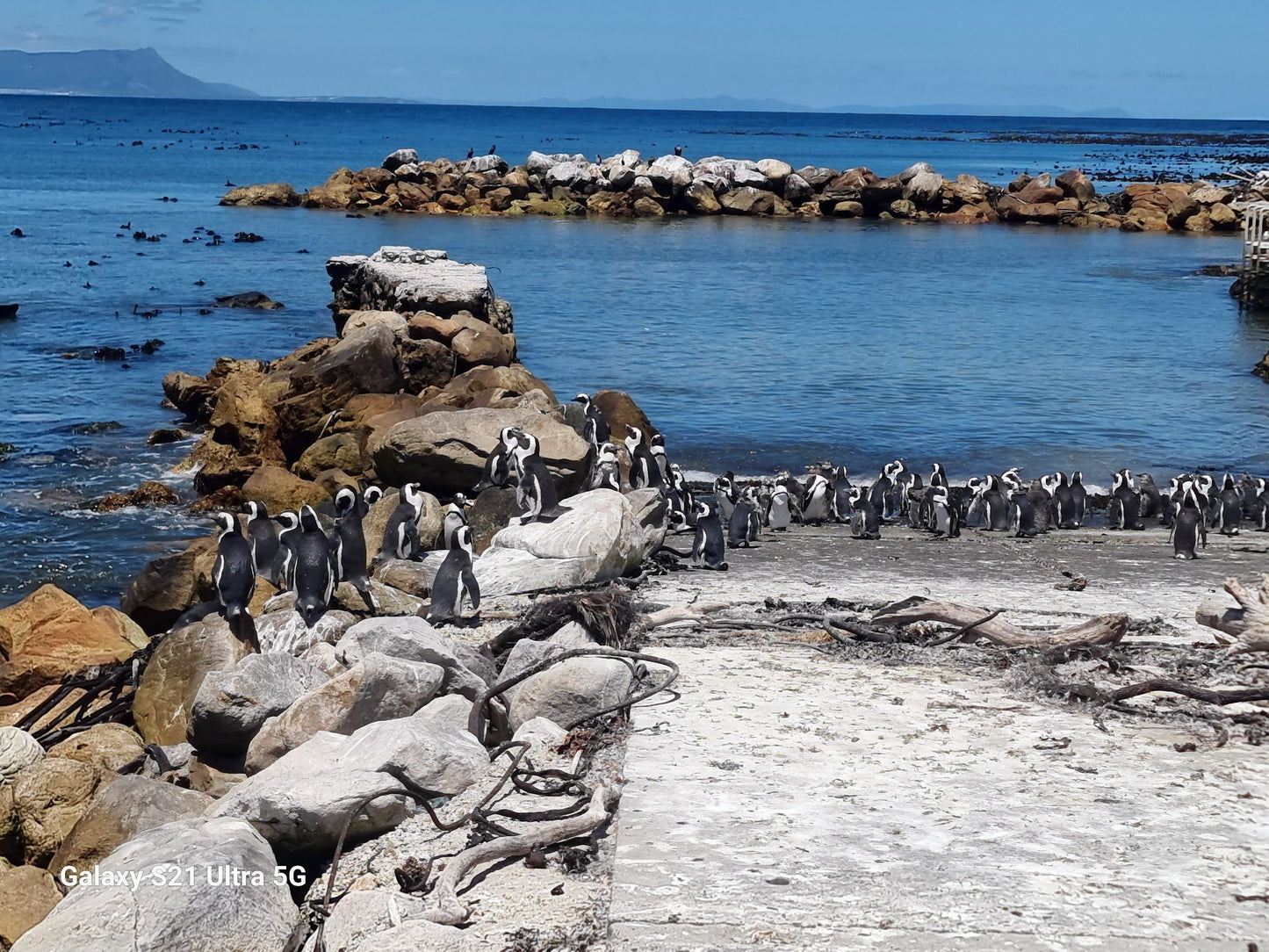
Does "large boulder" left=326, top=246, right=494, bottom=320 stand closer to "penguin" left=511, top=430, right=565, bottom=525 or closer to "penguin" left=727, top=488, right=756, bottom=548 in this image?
"penguin" left=511, top=430, right=565, bottom=525

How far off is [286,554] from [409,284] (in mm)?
14462

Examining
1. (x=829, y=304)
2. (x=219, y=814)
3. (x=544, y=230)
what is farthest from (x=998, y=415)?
(x=544, y=230)

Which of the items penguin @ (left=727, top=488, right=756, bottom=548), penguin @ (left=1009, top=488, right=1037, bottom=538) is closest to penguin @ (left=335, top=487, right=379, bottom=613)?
penguin @ (left=727, top=488, right=756, bottom=548)

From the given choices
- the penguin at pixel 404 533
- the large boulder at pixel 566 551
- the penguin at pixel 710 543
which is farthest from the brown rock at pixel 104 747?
the penguin at pixel 710 543

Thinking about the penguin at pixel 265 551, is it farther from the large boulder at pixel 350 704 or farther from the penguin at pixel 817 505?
the penguin at pixel 817 505

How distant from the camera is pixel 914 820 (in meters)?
5.04

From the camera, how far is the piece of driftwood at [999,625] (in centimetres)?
700

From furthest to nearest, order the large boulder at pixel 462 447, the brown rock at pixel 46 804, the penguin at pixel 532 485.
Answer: the large boulder at pixel 462 447 → the penguin at pixel 532 485 → the brown rock at pixel 46 804

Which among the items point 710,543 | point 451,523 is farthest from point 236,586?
point 710,543

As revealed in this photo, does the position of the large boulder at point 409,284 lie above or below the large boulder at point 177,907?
above

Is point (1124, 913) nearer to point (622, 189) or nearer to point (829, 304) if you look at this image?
point (829, 304)

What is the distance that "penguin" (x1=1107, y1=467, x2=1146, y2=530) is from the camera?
14227mm

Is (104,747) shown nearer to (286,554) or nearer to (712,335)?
(286,554)

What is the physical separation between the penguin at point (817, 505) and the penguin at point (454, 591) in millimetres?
6161
